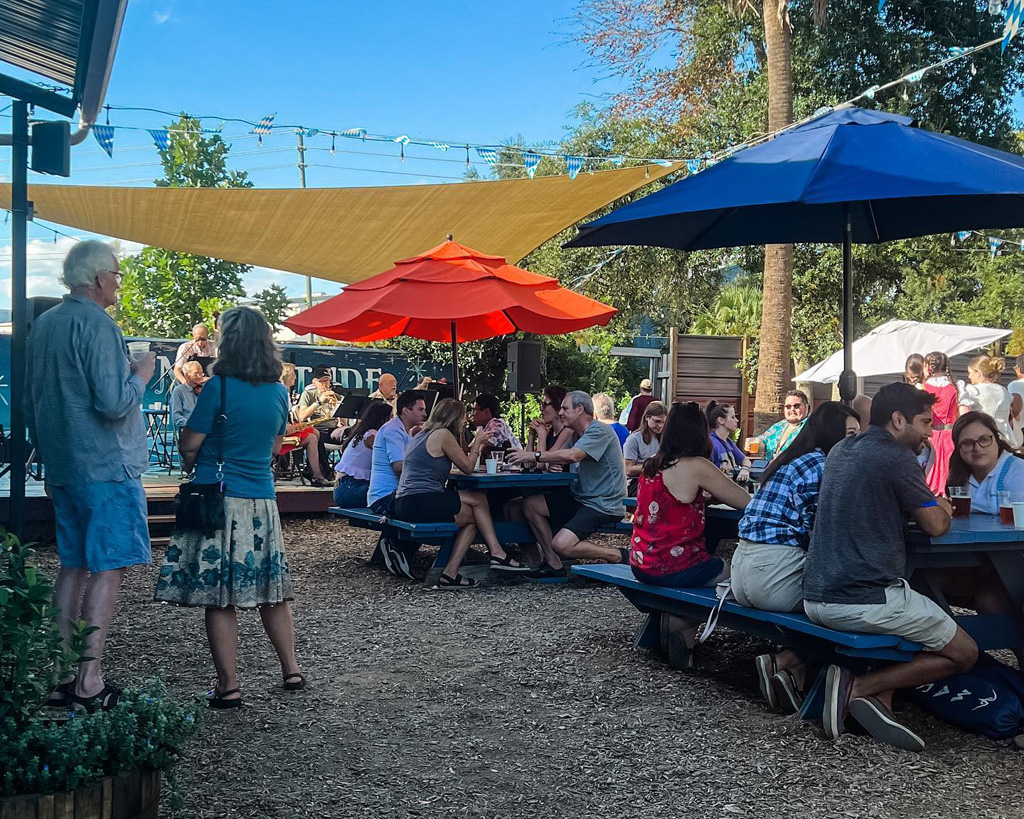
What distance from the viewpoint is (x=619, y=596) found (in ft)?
19.9

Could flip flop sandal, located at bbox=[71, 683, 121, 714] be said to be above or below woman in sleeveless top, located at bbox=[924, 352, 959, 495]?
below

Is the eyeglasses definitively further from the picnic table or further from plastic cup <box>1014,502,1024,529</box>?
plastic cup <box>1014,502,1024,529</box>

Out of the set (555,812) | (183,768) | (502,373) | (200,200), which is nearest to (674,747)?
(555,812)

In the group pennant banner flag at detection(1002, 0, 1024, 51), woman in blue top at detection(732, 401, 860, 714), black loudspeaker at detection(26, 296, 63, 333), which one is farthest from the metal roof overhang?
pennant banner flag at detection(1002, 0, 1024, 51)

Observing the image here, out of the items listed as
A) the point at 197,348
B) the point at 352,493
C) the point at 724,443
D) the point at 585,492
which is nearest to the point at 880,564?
the point at 585,492

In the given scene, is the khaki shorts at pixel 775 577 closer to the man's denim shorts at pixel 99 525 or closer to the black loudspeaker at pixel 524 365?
the man's denim shorts at pixel 99 525

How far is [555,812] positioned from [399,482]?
3904 mm

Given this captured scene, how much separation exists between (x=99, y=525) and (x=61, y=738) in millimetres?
1405

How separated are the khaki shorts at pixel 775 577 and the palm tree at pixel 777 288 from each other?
913 cm

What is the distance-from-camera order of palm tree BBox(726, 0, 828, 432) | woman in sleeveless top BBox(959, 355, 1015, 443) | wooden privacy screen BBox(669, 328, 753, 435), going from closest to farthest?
woman in sleeveless top BBox(959, 355, 1015, 443), palm tree BBox(726, 0, 828, 432), wooden privacy screen BBox(669, 328, 753, 435)

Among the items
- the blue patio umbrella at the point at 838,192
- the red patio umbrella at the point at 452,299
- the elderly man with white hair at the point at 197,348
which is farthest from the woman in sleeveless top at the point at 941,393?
the elderly man with white hair at the point at 197,348

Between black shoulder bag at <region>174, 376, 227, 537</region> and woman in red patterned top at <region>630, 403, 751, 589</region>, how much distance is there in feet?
5.65

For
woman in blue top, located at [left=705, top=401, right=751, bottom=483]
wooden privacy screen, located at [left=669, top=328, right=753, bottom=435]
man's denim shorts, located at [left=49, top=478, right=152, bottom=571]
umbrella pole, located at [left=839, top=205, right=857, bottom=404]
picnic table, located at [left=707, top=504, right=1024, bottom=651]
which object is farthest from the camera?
wooden privacy screen, located at [left=669, top=328, right=753, bottom=435]

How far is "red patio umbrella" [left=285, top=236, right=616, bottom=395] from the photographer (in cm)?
720
